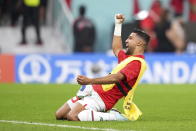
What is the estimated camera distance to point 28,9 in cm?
2694

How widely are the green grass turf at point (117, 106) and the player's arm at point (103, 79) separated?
2.07ft

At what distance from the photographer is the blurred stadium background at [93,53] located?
20.3 meters

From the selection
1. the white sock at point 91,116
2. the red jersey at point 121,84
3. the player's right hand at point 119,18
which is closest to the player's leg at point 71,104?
the red jersey at point 121,84

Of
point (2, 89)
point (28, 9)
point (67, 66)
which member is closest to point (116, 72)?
point (2, 89)

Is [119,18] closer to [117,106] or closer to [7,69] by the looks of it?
[117,106]

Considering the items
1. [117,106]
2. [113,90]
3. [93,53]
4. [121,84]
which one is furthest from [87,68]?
[121,84]

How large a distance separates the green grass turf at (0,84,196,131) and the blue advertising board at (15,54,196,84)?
1108 mm

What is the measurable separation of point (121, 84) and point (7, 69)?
13.3m

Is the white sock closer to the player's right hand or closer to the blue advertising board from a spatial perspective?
the player's right hand

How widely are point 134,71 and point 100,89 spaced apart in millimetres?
664

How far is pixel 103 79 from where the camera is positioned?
11375mm

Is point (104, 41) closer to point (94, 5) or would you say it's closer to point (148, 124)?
point (94, 5)

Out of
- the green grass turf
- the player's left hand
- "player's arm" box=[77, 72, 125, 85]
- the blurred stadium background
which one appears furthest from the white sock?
the blurred stadium background

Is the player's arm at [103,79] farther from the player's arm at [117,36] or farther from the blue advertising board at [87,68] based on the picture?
the blue advertising board at [87,68]
